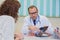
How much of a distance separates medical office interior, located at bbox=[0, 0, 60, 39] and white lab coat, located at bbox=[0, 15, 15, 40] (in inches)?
114

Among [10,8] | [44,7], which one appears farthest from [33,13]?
[10,8]

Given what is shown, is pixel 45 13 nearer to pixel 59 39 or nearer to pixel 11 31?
pixel 59 39

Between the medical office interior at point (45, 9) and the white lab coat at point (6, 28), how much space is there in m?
2.89

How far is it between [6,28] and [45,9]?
3041mm

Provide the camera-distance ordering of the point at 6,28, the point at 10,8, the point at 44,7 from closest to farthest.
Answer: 1. the point at 6,28
2. the point at 10,8
3. the point at 44,7

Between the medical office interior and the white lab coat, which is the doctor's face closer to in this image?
the medical office interior

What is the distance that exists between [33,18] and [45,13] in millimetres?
787

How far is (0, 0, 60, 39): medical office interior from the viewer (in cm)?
387

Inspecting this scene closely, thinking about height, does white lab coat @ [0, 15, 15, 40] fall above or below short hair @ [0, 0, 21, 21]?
below

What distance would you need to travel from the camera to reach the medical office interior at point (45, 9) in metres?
3.87

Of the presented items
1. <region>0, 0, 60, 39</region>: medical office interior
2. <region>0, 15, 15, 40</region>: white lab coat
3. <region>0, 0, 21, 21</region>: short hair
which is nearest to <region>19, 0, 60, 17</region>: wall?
<region>0, 0, 60, 39</region>: medical office interior

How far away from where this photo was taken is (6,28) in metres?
0.94

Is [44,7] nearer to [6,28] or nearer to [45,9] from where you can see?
[45,9]

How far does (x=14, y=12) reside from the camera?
1161mm
